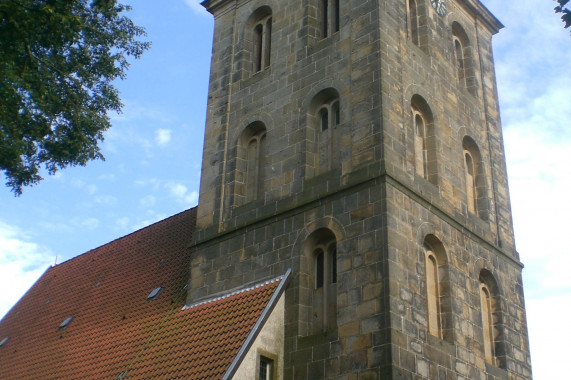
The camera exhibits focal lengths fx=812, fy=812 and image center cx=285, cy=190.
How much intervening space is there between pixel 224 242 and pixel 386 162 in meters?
4.58

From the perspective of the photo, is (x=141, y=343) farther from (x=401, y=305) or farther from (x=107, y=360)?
(x=401, y=305)

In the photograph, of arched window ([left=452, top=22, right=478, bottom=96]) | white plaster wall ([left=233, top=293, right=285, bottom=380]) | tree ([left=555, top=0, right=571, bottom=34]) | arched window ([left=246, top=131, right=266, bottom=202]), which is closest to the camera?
tree ([left=555, top=0, right=571, bottom=34])

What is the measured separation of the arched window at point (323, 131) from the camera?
17672 mm

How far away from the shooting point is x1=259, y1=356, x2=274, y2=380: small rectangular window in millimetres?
15511

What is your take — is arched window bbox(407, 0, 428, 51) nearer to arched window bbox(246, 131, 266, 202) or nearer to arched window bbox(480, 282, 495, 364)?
arched window bbox(246, 131, 266, 202)

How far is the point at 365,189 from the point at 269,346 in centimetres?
361

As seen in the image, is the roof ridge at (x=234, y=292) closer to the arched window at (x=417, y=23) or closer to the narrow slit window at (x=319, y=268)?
the narrow slit window at (x=319, y=268)

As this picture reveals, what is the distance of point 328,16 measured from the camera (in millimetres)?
19656

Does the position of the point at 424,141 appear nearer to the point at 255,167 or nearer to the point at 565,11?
the point at 255,167

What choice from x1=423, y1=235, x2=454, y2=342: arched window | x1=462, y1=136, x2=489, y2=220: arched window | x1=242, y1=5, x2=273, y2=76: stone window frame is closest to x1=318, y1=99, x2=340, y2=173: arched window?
x1=423, y1=235, x2=454, y2=342: arched window

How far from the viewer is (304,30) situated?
771 inches

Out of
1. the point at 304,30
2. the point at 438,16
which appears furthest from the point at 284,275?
the point at 438,16

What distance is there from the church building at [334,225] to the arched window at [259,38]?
4 centimetres

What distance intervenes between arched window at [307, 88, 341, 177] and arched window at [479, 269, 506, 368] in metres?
4.36
